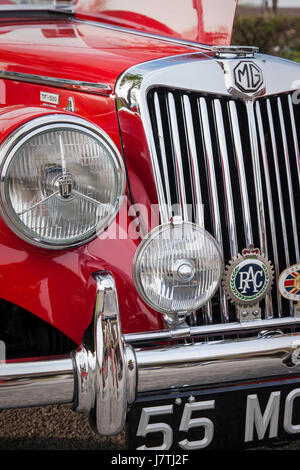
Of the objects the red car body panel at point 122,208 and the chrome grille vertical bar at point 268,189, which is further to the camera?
the chrome grille vertical bar at point 268,189

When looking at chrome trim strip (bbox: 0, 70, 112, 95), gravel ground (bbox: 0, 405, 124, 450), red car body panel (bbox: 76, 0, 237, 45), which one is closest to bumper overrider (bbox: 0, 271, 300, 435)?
chrome trim strip (bbox: 0, 70, 112, 95)

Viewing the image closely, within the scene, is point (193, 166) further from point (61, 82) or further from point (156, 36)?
point (156, 36)

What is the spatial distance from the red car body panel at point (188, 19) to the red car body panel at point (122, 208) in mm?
246

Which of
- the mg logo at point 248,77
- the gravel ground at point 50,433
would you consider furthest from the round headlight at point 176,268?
the gravel ground at point 50,433

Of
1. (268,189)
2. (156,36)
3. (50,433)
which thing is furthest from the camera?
(156,36)

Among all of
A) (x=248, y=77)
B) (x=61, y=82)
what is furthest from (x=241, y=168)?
(x=61, y=82)

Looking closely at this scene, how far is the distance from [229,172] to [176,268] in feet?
1.30

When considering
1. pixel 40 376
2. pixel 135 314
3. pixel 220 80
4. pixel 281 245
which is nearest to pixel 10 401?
pixel 40 376

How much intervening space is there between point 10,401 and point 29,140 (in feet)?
2.00

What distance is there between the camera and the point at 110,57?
178 centimetres

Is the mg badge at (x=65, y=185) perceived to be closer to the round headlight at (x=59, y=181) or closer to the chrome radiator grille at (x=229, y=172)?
the round headlight at (x=59, y=181)

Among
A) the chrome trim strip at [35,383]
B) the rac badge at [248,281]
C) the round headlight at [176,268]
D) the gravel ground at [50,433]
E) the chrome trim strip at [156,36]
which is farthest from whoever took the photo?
the chrome trim strip at [156,36]

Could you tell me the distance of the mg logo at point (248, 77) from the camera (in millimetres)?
1648

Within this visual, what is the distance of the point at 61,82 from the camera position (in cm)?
179
